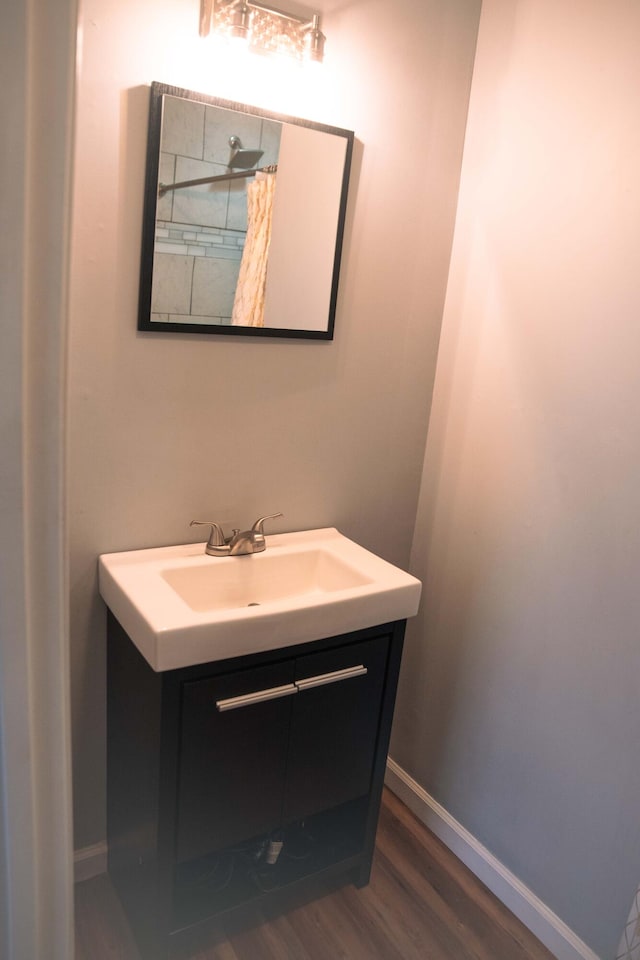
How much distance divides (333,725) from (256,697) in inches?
11.0

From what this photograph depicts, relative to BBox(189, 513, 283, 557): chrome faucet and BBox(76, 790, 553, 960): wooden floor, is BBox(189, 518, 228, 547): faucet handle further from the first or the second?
BBox(76, 790, 553, 960): wooden floor

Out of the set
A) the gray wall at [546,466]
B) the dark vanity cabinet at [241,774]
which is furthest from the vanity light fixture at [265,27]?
the dark vanity cabinet at [241,774]

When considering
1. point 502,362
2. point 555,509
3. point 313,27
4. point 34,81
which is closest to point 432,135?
point 313,27

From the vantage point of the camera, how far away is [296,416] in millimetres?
1940

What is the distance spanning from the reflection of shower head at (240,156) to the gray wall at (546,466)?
2.18ft

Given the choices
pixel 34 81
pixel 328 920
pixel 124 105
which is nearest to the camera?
pixel 34 81

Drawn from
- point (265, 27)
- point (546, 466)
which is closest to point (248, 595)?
point (546, 466)

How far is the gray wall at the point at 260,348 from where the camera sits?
59.9 inches

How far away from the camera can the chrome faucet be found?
1802 mm

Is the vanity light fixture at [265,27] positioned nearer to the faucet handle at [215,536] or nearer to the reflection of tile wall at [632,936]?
the faucet handle at [215,536]

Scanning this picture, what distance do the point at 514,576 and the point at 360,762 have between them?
2.07 feet

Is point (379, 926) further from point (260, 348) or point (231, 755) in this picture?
point (260, 348)

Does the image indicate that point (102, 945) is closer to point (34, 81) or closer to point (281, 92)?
point (34, 81)

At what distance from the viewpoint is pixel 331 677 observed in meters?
1.69
